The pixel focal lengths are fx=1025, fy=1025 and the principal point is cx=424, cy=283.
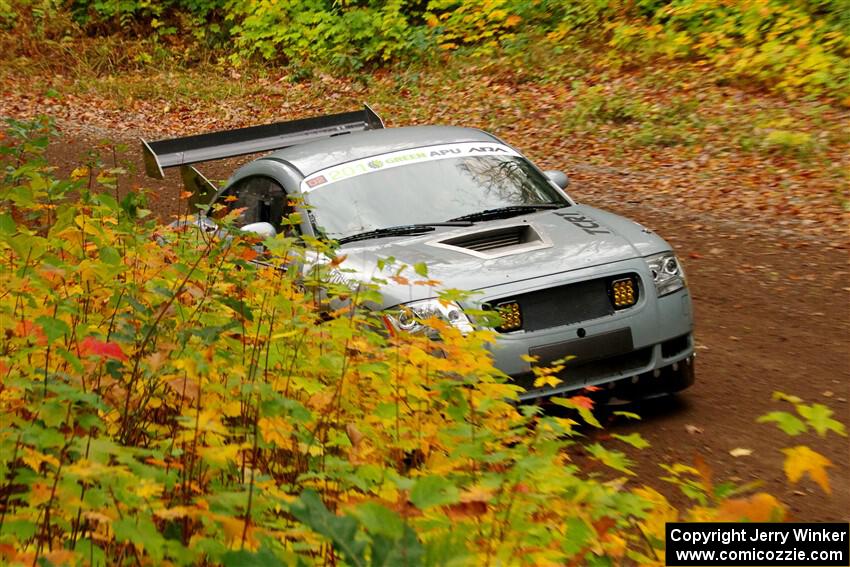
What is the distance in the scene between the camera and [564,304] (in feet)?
18.6

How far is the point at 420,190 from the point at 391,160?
13.0 inches

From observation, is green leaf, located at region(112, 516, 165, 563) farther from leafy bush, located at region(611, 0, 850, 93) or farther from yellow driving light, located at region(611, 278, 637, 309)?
leafy bush, located at region(611, 0, 850, 93)

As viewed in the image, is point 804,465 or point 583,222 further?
point 583,222

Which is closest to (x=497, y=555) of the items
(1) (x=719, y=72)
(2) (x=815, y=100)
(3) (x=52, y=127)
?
(3) (x=52, y=127)

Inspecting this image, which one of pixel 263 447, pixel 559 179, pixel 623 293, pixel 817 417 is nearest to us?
pixel 817 417

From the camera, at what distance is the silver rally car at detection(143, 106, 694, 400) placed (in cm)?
559

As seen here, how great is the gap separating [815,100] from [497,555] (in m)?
13.1

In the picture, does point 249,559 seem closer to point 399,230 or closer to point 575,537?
point 575,537

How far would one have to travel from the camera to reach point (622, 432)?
586 cm

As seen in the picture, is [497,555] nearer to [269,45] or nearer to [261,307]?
[261,307]

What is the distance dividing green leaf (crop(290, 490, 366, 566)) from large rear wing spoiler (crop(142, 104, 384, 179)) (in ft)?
20.1

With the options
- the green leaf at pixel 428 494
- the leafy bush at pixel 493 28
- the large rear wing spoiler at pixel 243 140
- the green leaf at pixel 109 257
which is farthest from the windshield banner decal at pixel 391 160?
the leafy bush at pixel 493 28

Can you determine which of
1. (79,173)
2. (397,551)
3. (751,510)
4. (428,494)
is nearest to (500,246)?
(79,173)

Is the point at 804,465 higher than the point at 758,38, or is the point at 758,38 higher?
the point at 758,38
